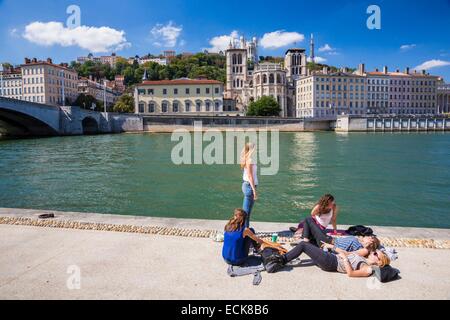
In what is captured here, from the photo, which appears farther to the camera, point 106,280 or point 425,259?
point 425,259

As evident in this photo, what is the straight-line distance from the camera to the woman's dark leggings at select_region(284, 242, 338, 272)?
4461 millimetres

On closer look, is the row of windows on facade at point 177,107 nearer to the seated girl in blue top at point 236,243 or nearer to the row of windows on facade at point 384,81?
the row of windows on facade at point 384,81

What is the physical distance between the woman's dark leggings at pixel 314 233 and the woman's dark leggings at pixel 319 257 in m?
0.75

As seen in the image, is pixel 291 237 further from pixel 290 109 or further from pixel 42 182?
pixel 290 109

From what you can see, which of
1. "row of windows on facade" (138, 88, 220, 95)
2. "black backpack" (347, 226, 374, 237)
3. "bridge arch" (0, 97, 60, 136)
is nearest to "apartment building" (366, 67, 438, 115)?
"row of windows on facade" (138, 88, 220, 95)

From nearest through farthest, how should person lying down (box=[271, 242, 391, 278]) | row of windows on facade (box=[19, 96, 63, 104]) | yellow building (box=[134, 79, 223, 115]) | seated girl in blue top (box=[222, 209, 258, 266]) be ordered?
person lying down (box=[271, 242, 391, 278]), seated girl in blue top (box=[222, 209, 258, 266]), yellow building (box=[134, 79, 223, 115]), row of windows on facade (box=[19, 96, 63, 104])

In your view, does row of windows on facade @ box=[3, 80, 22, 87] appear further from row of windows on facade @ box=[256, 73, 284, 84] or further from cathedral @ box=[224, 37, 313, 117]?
row of windows on facade @ box=[256, 73, 284, 84]

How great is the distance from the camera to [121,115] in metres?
69.3

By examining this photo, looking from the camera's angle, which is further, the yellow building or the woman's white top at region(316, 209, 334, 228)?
the yellow building

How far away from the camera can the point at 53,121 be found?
54438 millimetres

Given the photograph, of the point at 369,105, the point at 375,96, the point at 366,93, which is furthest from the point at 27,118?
the point at 375,96

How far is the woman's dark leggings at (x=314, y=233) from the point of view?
5.34m

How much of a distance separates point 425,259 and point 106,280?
420cm
